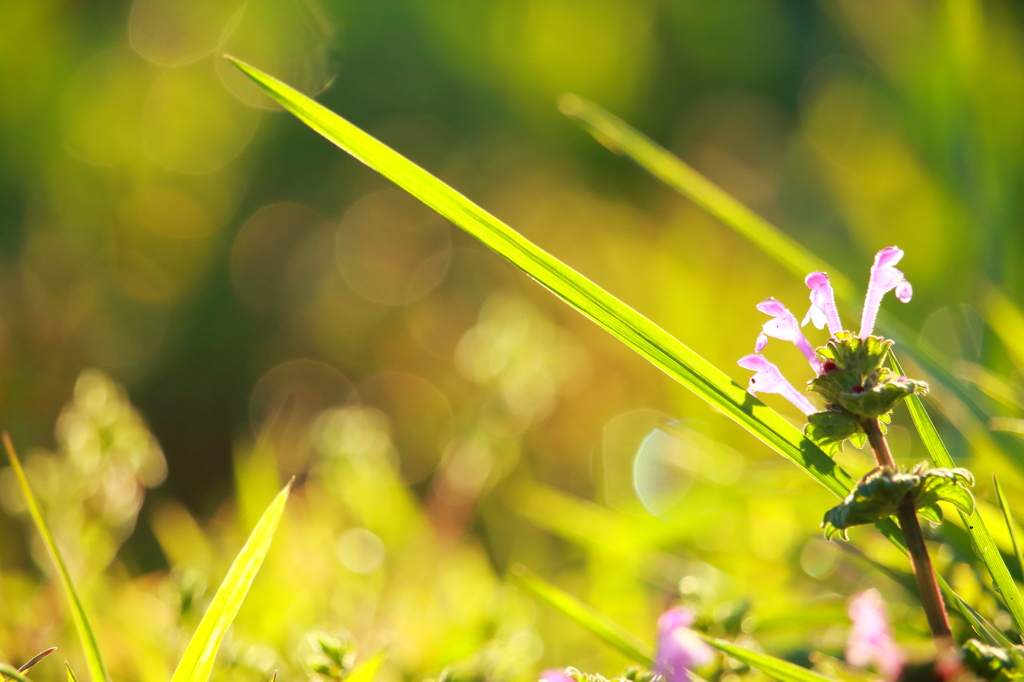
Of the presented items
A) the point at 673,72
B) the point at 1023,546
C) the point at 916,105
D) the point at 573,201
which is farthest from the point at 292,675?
the point at 673,72

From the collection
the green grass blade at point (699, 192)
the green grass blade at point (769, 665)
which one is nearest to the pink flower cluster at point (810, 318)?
the green grass blade at point (769, 665)

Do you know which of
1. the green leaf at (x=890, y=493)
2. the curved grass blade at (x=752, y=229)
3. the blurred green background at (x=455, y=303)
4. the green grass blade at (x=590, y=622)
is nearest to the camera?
the green leaf at (x=890, y=493)

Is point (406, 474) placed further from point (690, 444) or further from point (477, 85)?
point (477, 85)

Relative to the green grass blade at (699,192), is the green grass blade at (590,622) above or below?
below

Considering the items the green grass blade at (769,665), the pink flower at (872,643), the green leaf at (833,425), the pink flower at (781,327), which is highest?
the pink flower at (781,327)

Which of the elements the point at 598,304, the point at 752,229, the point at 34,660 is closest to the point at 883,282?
the point at 598,304

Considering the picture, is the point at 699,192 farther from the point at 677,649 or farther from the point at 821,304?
the point at 677,649

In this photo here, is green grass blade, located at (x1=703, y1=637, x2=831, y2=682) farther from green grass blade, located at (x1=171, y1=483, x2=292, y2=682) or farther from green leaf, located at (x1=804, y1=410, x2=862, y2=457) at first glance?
green grass blade, located at (x1=171, y1=483, x2=292, y2=682)

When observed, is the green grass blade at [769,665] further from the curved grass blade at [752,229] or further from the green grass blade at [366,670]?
the curved grass blade at [752,229]
